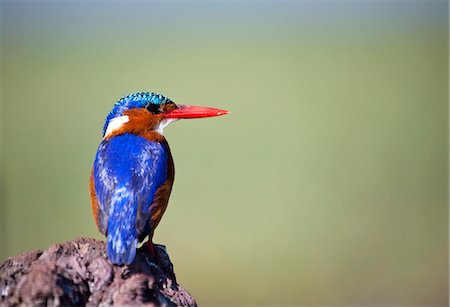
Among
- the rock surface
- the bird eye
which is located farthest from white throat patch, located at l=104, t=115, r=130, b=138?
the rock surface

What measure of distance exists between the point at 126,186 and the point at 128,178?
1.7 inches

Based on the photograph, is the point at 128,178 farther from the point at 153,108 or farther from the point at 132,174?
the point at 153,108

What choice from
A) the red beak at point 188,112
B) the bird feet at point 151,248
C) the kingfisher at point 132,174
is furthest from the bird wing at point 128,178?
the red beak at point 188,112

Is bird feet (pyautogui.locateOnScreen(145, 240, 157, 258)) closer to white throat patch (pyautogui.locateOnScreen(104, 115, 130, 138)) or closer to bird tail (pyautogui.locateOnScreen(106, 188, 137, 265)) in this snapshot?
bird tail (pyautogui.locateOnScreen(106, 188, 137, 265))

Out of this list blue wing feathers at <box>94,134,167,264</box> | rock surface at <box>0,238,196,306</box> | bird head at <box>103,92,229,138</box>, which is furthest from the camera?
bird head at <box>103,92,229,138</box>

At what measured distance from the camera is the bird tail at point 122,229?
99.7 inches

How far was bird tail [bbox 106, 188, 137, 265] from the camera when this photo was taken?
2.53 meters

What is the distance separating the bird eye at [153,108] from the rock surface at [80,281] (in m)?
0.84

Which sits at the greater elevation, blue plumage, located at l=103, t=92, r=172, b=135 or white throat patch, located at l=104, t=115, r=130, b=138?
blue plumage, located at l=103, t=92, r=172, b=135

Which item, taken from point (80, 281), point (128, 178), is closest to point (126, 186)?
point (128, 178)

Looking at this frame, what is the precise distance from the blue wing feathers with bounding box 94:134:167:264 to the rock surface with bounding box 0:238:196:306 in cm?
7

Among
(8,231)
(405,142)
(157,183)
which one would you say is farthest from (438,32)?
(157,183)

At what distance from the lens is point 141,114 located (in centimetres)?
328

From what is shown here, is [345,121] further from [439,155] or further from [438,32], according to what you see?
[438,32]
